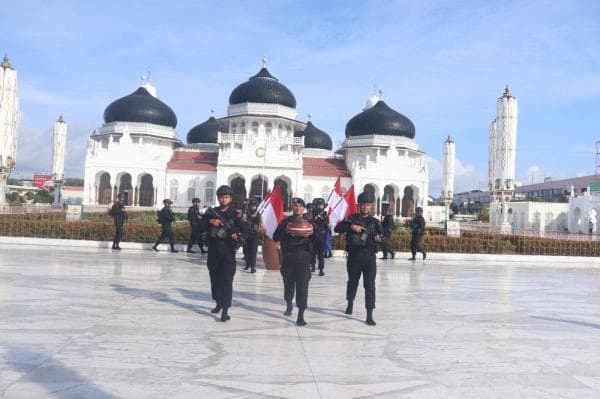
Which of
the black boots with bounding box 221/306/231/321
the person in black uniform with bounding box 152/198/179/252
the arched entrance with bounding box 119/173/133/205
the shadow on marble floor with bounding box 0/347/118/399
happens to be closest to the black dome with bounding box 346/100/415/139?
the arched entrance with bounding box 119/173/133/205

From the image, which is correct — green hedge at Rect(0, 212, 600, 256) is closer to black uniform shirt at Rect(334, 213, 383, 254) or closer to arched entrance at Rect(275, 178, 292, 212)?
black uniform shirt at Rect(334, 213, 383, 254)

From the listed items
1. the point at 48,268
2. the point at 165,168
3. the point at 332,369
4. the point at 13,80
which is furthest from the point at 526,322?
the point at 165,168

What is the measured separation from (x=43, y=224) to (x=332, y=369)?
50.8 ft

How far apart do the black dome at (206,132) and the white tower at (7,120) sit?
2161 centimetres

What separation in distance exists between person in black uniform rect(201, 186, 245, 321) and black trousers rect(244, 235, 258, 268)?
4758 millimetres

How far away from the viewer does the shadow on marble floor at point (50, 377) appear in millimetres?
3465

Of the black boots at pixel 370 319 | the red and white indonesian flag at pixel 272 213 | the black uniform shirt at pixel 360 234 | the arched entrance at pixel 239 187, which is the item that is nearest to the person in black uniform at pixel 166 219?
the red and white indonesian flag at pixel 272 213

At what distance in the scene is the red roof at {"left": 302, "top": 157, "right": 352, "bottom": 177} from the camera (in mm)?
46406

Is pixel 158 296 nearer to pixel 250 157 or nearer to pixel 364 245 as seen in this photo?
pixel 364 245

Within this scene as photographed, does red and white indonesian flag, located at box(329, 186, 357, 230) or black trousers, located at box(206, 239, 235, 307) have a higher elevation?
red and white indonesian flag, located at box(329, 186, 357, 230)

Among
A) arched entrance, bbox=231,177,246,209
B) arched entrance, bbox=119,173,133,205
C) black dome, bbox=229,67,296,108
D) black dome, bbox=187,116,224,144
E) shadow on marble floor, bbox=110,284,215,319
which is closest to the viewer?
shadow on marble floor, bbox=110,284,215,319

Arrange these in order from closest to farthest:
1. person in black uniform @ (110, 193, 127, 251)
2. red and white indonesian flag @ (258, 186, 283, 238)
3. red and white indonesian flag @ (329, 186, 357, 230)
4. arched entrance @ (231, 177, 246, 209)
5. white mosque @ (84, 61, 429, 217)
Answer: red and white indonesian flag @ (258, 186, 283, 238) < red and white indonesian flag @ (329, 186, 357, 230) < person in black uniform @ (110, 193, 127, 251) < white mosque @ (84, 61, 429, 217) < arched entrance @ (231, 177, 246, 209)

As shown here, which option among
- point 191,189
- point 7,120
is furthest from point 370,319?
point 191,189

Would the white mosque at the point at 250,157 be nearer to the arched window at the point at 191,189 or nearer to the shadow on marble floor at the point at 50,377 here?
the arched window at the point at 191,189
